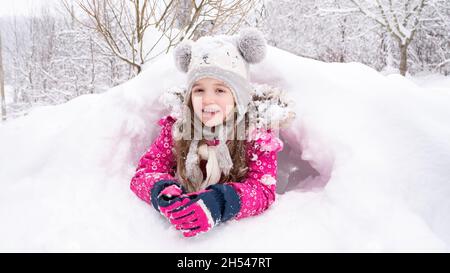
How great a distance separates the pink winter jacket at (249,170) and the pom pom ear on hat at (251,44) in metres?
0.33

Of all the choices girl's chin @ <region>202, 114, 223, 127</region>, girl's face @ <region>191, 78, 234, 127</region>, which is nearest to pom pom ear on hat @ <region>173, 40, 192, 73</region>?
girl's face @ <region>191, 78, 234, 127</region>

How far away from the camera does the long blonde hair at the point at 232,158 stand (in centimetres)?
144

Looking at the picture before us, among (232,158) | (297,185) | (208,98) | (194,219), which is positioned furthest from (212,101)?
(297,185)

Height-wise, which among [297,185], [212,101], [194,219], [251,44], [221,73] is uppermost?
[251,44]

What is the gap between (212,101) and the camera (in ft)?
4.50

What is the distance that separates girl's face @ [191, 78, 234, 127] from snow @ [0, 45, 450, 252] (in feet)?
1.22

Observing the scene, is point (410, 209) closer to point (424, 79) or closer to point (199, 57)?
point (199, 57)

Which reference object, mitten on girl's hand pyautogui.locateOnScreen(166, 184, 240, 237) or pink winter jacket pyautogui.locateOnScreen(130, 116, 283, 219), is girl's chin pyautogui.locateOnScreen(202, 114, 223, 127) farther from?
mitten on girl's hand pyautogui.locateOnScreen(166, 184, 240, 237)

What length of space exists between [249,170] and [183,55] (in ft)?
1.91

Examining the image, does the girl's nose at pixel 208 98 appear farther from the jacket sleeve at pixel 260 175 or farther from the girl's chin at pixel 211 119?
the jacket sleeve at pixel 260 175

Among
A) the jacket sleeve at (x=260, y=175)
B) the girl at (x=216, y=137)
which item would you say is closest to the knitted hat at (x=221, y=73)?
the girl at (x=216, y=137)

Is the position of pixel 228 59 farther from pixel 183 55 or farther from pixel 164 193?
pixel 164 193
